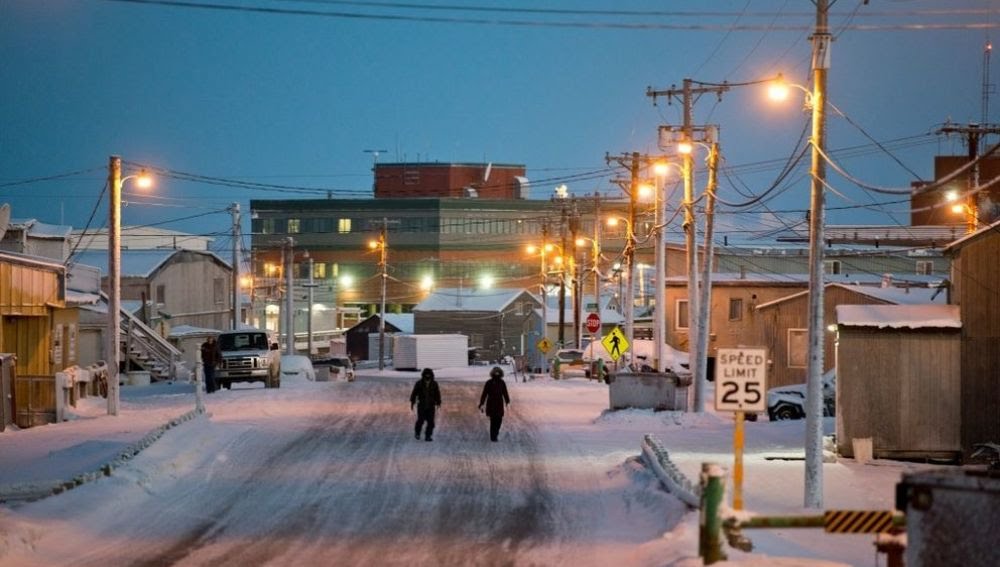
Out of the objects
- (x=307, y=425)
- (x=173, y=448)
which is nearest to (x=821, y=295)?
(x=173, y=448)

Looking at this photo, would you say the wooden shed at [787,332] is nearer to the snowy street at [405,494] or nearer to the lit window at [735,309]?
the lit window at [735,309]

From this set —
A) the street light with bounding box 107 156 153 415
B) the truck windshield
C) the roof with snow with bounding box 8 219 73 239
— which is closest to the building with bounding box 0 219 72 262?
the roof with snow with bounding box 8 219 73 239

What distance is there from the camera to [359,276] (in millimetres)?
127938

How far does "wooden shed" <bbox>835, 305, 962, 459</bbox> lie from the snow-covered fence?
585 cm

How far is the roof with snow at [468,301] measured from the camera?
304ft

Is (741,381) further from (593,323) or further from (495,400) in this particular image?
(593,323)

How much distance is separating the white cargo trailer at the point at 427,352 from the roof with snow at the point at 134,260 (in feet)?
47.0

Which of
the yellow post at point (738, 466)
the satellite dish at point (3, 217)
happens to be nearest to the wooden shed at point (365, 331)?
the satellite dish at point (3, 217)

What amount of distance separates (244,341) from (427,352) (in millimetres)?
31503

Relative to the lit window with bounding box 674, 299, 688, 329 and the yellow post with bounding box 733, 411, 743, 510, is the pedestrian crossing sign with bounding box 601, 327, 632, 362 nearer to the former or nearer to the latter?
the yellow post with bounding box 733, 411, 743, 510

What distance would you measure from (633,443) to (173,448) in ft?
31.4

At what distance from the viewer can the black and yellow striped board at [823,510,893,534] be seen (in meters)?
9.36

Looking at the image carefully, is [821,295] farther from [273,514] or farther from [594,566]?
[273,514]

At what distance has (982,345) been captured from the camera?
25906mm
